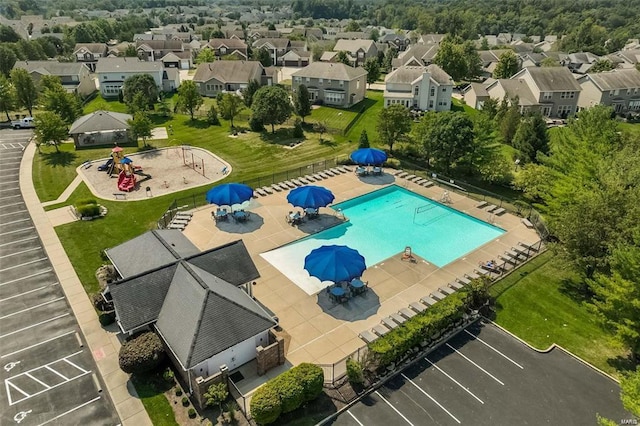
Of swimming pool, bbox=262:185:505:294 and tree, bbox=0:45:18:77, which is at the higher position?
tree, bbox=0:45:18:77

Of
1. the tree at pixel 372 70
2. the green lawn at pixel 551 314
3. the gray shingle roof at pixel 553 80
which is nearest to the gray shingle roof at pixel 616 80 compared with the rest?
the gray shingle roof at pixel 553 80

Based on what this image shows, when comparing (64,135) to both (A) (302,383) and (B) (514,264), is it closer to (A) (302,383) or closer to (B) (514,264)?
(A) (302,383)

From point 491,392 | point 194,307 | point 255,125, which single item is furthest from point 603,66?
point 194,307

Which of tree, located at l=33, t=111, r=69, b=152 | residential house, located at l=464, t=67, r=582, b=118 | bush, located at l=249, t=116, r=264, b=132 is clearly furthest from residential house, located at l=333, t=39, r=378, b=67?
tree, located at l=33, t=111, r=69, b=152

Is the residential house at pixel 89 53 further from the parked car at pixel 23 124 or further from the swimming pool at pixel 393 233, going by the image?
the swimming pool at pixel 393 233

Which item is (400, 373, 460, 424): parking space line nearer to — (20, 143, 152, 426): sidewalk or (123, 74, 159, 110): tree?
(20, 143, 152, 426): sidewalk

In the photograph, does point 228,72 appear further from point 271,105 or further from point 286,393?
point 286,393
